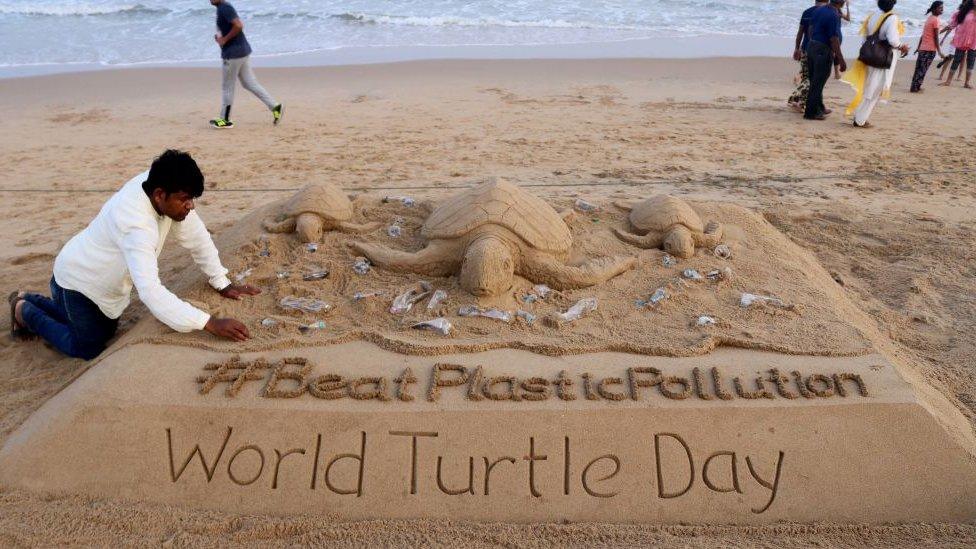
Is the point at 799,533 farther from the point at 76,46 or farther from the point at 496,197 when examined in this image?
the point at 76,46

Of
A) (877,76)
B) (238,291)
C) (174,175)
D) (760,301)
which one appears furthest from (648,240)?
(877,76)

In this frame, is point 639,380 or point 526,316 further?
point 526,316

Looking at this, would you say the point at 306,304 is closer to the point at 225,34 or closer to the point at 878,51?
the point at 225,34

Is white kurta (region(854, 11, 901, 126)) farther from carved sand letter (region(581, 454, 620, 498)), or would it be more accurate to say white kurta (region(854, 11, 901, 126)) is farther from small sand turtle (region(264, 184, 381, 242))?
carved sand letter (region(581, 454, 620, 498))

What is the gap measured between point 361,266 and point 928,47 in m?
9.24

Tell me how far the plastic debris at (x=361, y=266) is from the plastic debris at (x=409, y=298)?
0.35 m

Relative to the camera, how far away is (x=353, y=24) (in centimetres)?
1405

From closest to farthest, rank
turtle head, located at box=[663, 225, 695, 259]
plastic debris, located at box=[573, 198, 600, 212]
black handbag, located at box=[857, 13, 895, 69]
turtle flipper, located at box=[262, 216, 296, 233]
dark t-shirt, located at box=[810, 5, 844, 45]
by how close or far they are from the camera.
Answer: turtle head, located at box=[663, 225, 695, 259] < turtle flipper, located at box=[262, 216, 296, 233] < plastic debris, located at box=[573, 198, 600, 212] < black handbag, located at box=[857, 13, 895, 69] < dark t-shirt, located at box=[810, 5, 844, 45]

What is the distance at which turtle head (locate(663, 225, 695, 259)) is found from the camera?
3.64 meters

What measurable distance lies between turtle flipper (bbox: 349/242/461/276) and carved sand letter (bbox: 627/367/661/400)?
1164 millimetres

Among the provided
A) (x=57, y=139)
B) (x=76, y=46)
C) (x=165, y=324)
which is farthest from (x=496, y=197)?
(x=76, y=46)

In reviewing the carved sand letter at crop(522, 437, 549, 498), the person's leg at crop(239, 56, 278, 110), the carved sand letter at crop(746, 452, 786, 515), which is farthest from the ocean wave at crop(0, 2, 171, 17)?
the carved sand letter at crop(746, 452, 786, 515)

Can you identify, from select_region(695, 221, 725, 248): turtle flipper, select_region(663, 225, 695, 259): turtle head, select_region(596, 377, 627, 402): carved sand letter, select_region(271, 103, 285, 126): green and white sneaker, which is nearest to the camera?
select_region(596, 377, 627, 402): carved sand letter

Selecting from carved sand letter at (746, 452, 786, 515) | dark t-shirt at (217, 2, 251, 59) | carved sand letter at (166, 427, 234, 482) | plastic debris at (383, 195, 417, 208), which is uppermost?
dark t-shirt at (217, 2, 251, 59)
